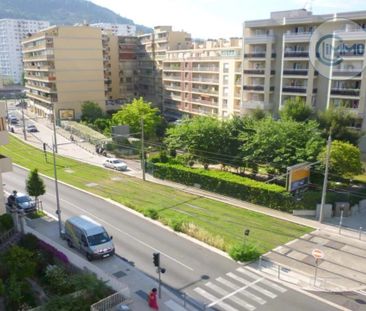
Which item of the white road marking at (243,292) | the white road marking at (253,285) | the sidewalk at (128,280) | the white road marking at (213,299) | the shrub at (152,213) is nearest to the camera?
the sidewalk at (128,280)

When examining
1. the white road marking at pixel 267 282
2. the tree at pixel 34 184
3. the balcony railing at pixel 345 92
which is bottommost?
the white road marking at pixel 267 282

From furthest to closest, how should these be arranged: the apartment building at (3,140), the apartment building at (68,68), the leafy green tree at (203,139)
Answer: the apartment building at (68,68) < the leafy green tree at (203,139) < the apartment building at (3,140)

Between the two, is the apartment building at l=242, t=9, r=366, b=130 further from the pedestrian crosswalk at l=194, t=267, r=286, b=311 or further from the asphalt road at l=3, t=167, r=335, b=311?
the pedestrian crosswalk at l=194, t=267, r=286, b=311

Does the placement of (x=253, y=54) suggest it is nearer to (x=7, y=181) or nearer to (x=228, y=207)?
(x=228, y=207)

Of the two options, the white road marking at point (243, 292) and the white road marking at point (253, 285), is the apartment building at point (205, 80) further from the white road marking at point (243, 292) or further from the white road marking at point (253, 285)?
the white road marking at point (243, 292)

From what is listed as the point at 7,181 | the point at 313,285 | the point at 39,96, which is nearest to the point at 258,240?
the point at 313,285

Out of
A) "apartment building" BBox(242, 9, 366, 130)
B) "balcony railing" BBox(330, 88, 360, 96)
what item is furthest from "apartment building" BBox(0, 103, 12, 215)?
"balcony railing" BBox(330, 88, 360, 96)

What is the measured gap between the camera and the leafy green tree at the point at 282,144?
37906 mm

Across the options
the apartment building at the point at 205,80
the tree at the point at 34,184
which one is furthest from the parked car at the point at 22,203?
the apartment building at the point at 205,80

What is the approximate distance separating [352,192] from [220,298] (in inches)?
851

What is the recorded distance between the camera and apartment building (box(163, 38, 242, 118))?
71.6 m

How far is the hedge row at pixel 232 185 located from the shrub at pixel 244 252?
10.3 meters

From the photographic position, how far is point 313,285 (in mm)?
22391

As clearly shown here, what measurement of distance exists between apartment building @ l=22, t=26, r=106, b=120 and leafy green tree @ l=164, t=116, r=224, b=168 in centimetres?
4939
